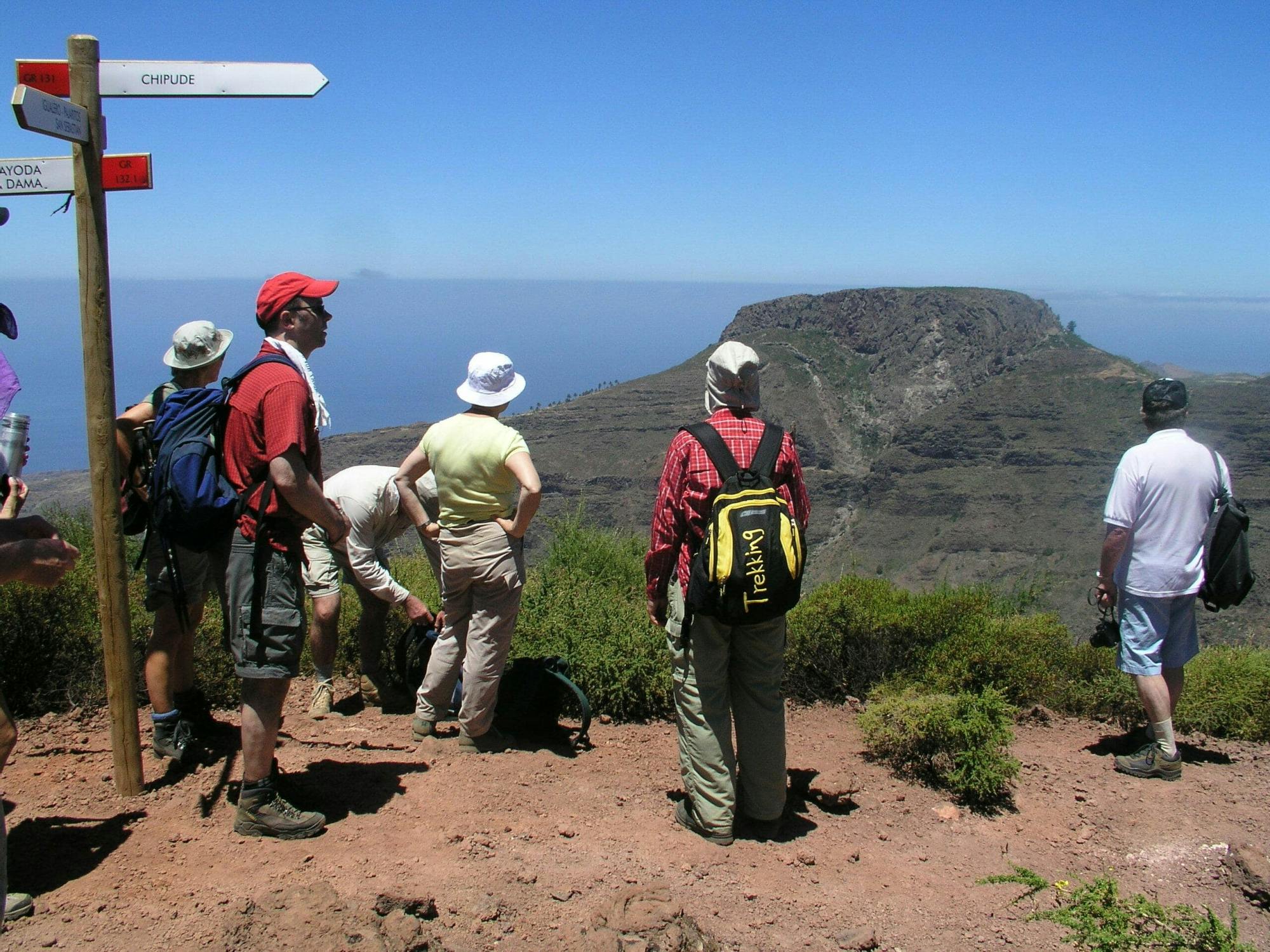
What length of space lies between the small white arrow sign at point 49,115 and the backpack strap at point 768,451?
2558mm

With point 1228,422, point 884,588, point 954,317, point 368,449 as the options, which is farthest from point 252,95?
point 954,317

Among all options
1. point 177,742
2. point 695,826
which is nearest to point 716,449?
point 695,826

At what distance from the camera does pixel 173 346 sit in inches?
149

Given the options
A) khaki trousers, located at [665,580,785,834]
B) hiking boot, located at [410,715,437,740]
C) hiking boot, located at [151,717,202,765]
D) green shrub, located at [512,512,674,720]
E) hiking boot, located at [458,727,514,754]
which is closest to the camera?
khaki trousers, located at [665,580,785,834]

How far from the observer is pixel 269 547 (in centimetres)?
325

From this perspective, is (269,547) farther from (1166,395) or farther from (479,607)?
(1166,395)

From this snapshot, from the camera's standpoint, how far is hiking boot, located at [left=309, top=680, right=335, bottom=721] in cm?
483

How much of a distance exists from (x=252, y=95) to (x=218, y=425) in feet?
4.00

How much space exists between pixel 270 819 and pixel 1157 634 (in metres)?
3.83

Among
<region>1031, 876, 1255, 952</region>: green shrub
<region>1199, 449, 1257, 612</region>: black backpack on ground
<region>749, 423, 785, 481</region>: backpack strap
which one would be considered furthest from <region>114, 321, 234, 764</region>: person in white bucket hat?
<region>1199, 449, 1257, 612</region>: black backpack on ground

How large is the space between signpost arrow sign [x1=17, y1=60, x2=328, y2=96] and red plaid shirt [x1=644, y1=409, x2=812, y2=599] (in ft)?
6.20

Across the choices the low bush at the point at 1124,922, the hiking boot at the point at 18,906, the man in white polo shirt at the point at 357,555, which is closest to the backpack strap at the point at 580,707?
the man in white polo shirt at the point at 357,555

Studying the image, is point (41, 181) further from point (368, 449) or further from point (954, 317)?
point (954, 317)

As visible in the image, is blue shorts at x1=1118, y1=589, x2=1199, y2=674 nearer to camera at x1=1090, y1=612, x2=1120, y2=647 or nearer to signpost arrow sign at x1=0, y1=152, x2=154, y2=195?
camera at x1=1090, y1=612, x2=1120, y2=647
